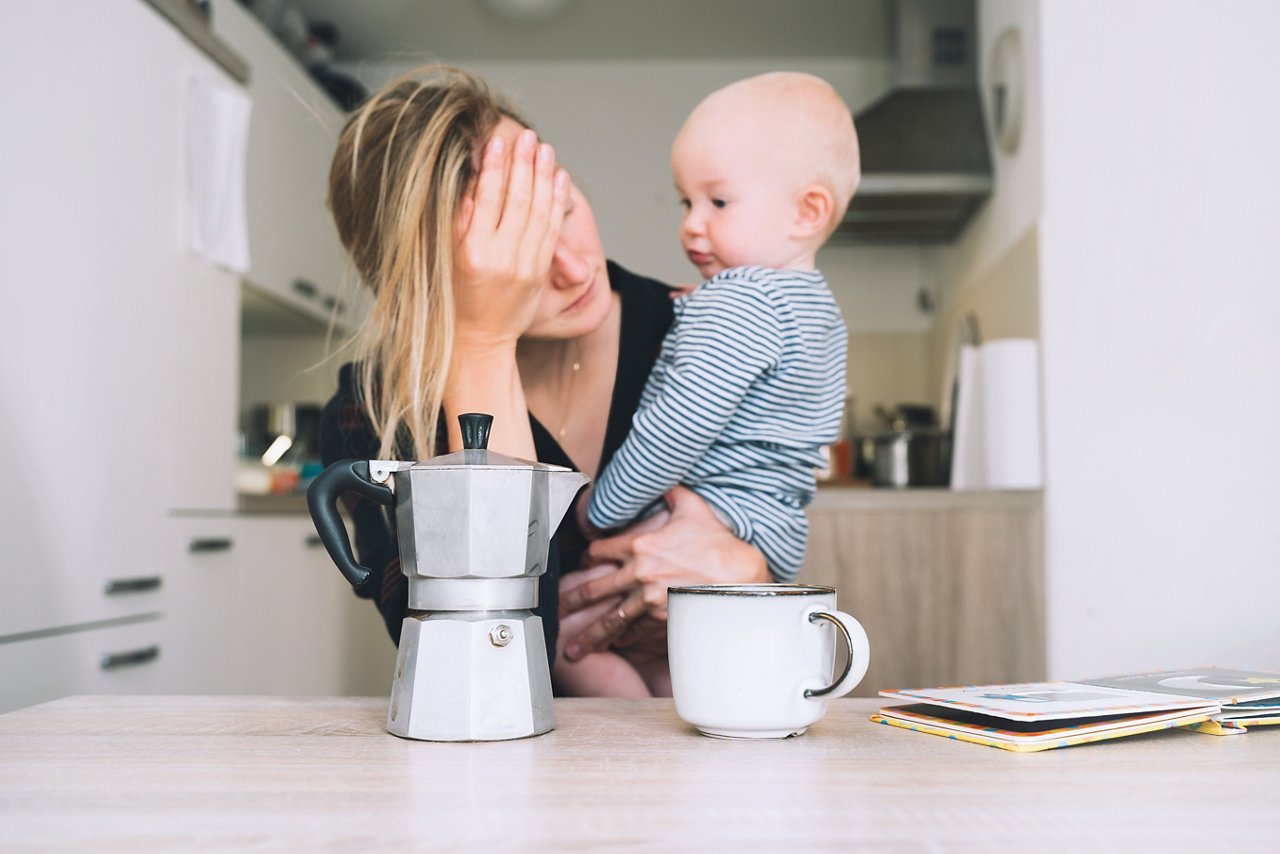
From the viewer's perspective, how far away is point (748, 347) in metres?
1.07

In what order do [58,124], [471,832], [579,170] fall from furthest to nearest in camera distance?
1. [579,170]
2. [58,124]
3. [471,832]

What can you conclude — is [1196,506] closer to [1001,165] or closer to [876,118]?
[1001,165]

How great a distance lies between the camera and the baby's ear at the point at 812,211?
1.25 m

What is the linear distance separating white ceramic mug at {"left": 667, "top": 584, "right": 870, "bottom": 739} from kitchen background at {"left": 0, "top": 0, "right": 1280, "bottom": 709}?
0.59 meters

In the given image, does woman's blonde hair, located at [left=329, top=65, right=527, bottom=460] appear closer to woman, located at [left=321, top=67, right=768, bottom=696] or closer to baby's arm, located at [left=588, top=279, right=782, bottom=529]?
woman, located at [left=321, top=67, right=768, bottom=696]

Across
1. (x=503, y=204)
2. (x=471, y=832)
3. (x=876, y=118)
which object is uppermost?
(x=876, y=118)

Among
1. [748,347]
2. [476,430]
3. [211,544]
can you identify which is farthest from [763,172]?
[211,544]

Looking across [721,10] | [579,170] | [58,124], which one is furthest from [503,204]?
[579,170]

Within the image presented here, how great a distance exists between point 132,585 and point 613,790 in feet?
5.23

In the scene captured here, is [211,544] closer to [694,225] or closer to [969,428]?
[694,225]

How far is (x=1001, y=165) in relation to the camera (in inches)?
92.2

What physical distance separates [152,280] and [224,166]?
367 mm

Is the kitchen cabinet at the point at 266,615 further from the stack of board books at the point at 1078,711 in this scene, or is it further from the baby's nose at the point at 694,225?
the stack of board books at the point at 1078,711

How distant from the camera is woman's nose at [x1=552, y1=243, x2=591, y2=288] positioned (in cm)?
109
